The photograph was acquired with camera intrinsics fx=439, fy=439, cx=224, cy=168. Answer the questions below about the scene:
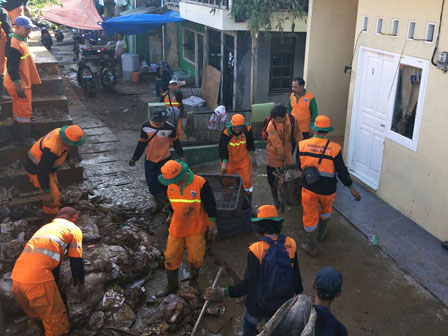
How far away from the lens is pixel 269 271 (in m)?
3.57

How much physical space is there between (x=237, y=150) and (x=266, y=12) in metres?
5.38

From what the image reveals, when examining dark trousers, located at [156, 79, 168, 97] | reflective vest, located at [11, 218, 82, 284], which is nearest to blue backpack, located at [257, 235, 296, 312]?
reflective vest, located at [11, 218, 82, 284]

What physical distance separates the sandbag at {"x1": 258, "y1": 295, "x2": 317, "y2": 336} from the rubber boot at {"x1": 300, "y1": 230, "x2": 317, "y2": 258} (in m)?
3.07

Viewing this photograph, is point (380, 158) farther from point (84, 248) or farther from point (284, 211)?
point (84, 248)

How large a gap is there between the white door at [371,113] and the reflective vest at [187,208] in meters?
3.81

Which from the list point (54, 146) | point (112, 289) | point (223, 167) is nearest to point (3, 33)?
point (54, 146)

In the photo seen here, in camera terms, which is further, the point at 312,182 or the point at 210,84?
the point at 210,84

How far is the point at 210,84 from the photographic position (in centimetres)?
1442

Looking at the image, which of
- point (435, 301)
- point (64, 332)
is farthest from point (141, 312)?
A: point (435, 301)

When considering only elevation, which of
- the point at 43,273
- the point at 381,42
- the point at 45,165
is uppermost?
the point at 381,42

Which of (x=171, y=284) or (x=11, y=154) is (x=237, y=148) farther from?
(x=11, y=154)

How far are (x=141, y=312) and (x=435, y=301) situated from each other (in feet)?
11.4

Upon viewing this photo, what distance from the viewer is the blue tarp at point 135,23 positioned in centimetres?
1627

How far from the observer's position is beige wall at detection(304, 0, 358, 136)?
901cm
